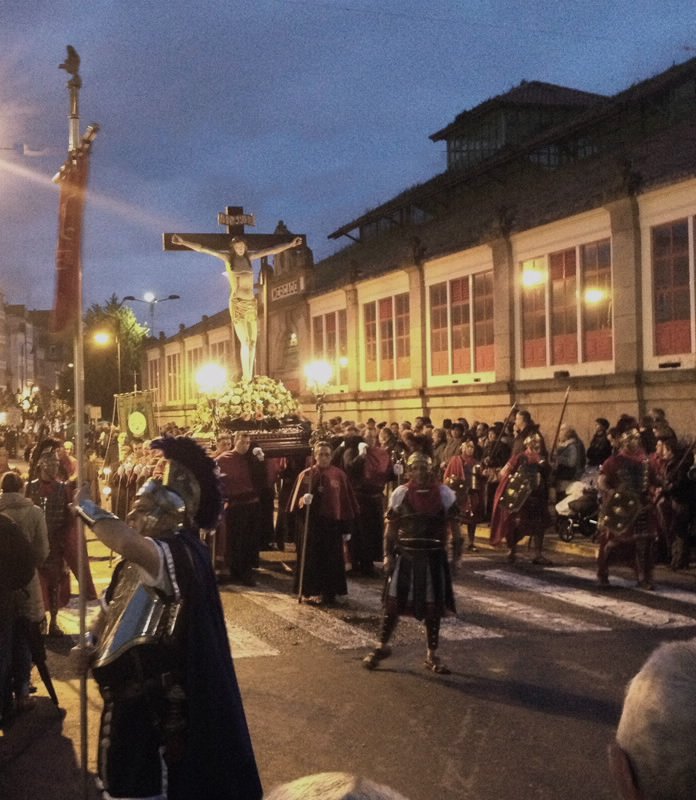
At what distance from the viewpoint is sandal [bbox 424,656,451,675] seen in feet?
27.2

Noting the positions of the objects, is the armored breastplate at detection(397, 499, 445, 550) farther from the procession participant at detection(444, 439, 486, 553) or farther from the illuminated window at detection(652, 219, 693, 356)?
the illuminated window at detection(652, 219, 693, 356)

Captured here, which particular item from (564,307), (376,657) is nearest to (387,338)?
(564,307)

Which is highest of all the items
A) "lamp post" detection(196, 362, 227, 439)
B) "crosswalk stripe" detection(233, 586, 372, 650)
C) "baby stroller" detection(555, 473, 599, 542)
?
"lamp post" detection(196, 362, 227, 439)

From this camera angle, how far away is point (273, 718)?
710cm

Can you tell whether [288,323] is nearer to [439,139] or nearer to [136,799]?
[439,139]

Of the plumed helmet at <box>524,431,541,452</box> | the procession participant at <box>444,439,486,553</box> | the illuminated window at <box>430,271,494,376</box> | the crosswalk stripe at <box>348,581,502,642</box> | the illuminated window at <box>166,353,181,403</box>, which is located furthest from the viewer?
the illuminated window at <box>166,353,181,403</box>

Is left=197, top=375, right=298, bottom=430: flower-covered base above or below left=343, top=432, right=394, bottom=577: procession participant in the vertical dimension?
above

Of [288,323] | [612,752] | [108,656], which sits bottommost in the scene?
[108,656]

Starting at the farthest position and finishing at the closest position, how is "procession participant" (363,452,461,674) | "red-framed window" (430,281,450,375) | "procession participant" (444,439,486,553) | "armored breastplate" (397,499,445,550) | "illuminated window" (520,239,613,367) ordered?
"red-framed window" (430,281,450,375) → "illuminated window" (520,239,613,367) → "procession participant" (444,439,486,553) → "armored breastplate" (397,499,445,550) → "procession participant" (363,452,461,674)

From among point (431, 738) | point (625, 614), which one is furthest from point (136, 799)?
point (625, 614)

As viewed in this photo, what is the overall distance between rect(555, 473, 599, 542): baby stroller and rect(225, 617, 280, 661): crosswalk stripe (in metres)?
7.52

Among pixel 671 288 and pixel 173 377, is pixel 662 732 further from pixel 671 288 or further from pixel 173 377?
pixel 173 377

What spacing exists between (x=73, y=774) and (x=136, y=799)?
2396 mm

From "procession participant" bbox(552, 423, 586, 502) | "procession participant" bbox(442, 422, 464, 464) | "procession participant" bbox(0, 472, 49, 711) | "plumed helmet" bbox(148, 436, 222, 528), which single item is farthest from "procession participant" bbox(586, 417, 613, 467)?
"plumed helmet" bbox(148, 436, 222, 528)
